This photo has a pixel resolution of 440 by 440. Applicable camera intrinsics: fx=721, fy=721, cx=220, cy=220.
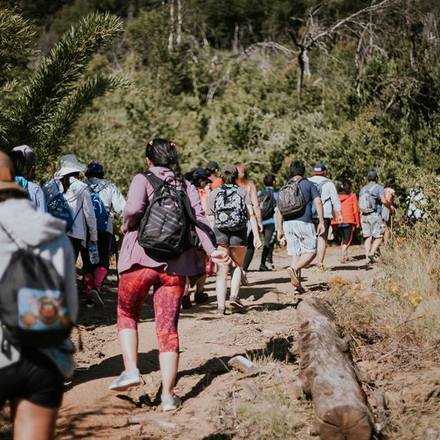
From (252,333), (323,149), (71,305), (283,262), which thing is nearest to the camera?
(71,305)

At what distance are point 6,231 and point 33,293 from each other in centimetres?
30

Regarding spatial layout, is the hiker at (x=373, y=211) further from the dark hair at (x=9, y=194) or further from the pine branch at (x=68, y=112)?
the dark hair at (x=9, y=194)

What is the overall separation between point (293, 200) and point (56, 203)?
315cm

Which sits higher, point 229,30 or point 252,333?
point 229,30

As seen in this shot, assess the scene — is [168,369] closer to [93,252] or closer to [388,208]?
[93,252]

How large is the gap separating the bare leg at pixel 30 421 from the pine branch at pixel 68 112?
4811mm

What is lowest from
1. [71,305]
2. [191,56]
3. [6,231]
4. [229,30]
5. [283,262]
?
[283,262]

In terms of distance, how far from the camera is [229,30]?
47531 millimetres

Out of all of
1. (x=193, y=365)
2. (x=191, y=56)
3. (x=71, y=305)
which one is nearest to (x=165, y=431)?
(x=193, y=365)

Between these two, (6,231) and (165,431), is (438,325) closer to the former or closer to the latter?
(165,431)

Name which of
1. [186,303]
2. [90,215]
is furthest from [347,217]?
[90,215]

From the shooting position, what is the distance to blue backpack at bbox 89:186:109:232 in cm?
873

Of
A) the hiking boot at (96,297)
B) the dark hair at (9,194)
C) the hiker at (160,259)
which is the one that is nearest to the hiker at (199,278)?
the hiking boot at (96,297)

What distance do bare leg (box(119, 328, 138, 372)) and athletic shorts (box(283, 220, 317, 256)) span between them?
4.57 meters
